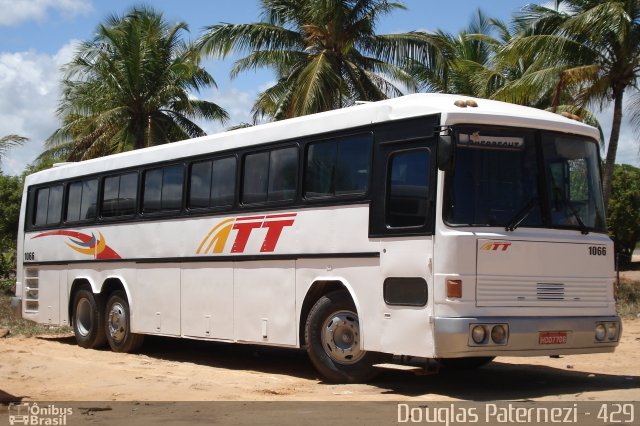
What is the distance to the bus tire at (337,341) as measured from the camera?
11250 millimetres

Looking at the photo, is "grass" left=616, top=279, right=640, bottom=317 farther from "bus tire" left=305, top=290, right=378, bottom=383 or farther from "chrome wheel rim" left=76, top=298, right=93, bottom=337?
"bus tire" left=305, top=290, right=378, bottom=383

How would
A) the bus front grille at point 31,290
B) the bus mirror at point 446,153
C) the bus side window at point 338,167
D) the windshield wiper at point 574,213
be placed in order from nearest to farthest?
1. the bus mirror at point 446,153
2. the windshield wiper at point 574,213
3. the bus side window at point 338,167
4. the bus front grille at point 31,290

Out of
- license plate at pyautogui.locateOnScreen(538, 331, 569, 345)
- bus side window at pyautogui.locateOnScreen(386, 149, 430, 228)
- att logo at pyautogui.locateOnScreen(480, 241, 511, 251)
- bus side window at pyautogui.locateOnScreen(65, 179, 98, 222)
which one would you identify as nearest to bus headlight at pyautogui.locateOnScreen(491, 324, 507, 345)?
license plate at pyautogui.locateOnScreen(538, 331, 569, 345)

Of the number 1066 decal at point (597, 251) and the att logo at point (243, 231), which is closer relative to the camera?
the number 1066 decal at point (597, 251)

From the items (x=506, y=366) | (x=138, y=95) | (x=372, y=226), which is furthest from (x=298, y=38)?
(x=372, y=226)

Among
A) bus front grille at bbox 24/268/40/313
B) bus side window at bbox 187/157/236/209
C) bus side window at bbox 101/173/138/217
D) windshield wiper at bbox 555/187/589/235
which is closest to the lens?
windshield wiper at bbox 555/187/589/235

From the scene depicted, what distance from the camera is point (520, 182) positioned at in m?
10.5

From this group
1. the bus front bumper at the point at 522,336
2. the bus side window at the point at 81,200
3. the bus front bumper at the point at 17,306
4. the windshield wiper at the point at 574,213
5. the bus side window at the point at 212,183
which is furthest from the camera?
the bus front bumper at the point at 17,306

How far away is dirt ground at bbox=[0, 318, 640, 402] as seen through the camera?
10.6m

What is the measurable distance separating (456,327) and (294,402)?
190cm

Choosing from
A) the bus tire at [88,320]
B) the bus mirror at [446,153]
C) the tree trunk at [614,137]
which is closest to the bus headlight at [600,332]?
the bus mirror at [446,153]

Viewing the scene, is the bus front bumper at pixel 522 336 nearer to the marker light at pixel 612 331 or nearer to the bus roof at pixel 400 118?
the marker light at pixel 612 331

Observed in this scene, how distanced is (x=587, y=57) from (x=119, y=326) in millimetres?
14961

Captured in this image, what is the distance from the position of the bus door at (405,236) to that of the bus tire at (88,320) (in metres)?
7.48
